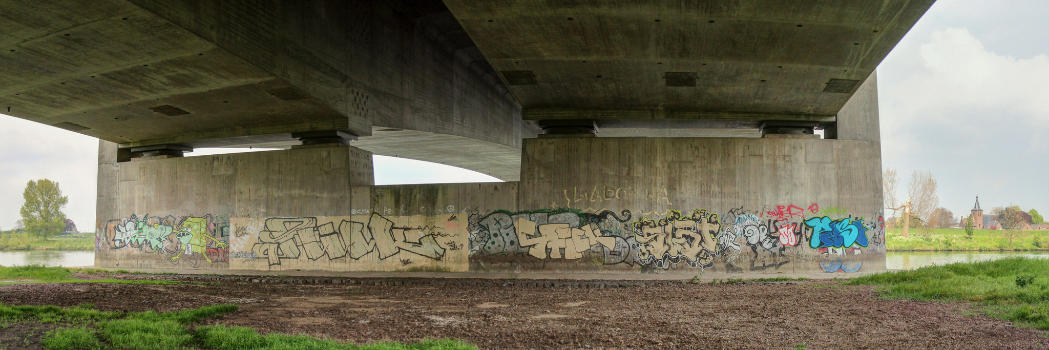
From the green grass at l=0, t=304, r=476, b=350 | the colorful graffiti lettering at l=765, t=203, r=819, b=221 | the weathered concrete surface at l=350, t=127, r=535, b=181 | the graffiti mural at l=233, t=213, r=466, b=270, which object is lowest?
the green grass at l=0, t=304, r=476, b=350

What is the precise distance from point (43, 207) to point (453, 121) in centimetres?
4570

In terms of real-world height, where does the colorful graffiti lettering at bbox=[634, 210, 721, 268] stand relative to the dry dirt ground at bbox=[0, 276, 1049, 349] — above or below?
above

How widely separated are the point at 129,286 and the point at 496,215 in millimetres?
9956

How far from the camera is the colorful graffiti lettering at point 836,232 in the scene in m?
20.2

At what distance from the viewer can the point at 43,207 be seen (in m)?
54.9

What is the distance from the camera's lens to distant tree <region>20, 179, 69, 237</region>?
54.1m

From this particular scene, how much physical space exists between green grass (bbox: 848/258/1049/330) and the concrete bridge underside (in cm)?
521

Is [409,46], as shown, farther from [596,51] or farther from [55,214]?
[55,214]

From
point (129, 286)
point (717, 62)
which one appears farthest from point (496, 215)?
point (129, 286)

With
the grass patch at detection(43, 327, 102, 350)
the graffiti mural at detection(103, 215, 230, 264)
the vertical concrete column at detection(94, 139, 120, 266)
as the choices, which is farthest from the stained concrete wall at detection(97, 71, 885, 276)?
the grass patch at detection(43, 327, 102, 350)

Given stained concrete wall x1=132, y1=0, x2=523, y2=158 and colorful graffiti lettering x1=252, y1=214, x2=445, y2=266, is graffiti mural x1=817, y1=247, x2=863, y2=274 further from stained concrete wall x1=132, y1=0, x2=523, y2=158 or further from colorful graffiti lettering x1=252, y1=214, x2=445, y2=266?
stained concrete wall x1=132, y1=0, x2=523, y2=158

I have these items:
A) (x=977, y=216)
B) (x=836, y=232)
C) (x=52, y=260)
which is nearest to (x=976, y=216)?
(x=977, y=216)

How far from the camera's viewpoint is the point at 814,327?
9.38 m

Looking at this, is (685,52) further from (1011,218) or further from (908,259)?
(1011,218)
